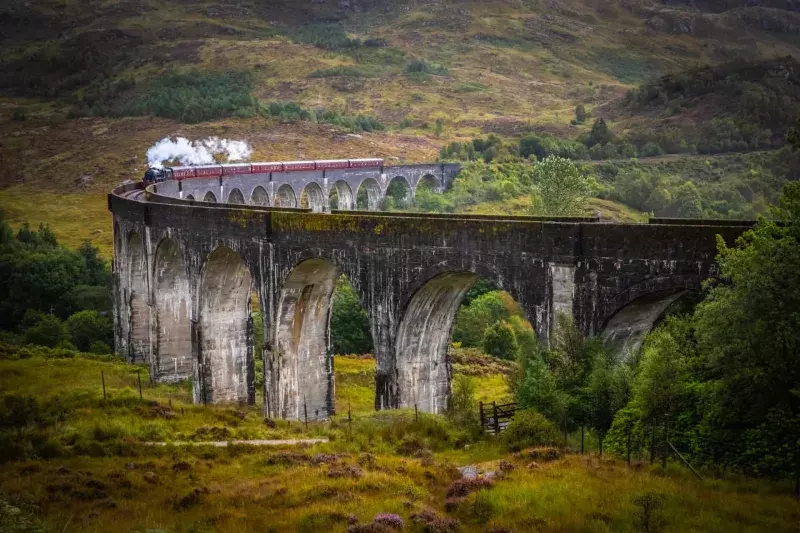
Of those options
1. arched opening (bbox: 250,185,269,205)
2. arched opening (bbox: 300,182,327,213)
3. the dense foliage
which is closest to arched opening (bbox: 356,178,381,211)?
arched opening (bbox: 300,182,327,213)

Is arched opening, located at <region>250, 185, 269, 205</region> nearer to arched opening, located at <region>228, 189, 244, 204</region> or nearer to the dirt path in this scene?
arched opening, located at <region>228, 189, 244, 204</region>

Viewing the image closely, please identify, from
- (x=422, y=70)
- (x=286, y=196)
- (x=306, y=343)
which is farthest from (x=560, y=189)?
(x=422, y=70)

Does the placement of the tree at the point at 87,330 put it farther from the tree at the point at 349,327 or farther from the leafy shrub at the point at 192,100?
the leafy shrub at the point at 192,100

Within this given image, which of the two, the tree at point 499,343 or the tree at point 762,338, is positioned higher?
the tree at point 762,338

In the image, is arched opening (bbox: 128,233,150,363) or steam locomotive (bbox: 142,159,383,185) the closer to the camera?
arched opening (bbox: 128,233,150,363)

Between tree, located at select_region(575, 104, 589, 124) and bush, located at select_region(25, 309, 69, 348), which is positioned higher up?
tree, located at select_region(575, 104, 589, 124)

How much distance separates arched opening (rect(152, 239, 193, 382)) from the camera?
37.7 m

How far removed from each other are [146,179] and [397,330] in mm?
40272

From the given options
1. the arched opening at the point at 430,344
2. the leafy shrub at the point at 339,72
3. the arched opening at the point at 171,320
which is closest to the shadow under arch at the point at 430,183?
the arched opening at the point at 171,320

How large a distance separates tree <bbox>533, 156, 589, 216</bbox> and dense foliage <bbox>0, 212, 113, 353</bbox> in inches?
1215

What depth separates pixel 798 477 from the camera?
1402 cm

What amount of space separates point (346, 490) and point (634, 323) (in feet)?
29.4

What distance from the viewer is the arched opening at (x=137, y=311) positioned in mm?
41656

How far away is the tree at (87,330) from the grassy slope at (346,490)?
2718 cm
